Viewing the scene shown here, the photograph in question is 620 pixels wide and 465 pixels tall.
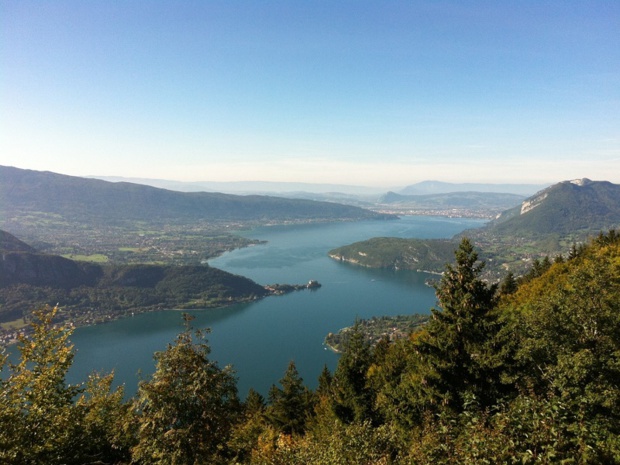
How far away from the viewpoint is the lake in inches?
2798

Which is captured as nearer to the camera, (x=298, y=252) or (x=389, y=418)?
(x=389, y=418)

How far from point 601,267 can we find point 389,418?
10609 mm

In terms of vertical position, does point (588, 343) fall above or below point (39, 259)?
above

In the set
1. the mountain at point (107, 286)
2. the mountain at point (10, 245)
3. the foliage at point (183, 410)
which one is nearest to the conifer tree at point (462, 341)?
A: the foliage at point (183, 410)

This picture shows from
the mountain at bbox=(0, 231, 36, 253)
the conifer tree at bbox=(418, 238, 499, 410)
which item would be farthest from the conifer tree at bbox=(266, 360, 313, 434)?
the mountain at bbox=(0, 231, 36, 253)

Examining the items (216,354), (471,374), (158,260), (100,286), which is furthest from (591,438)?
(158,260)

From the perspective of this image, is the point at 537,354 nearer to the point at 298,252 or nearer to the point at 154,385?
the point at 154,385

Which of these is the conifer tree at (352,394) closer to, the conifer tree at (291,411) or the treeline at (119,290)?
the conifer tree at (291,411)

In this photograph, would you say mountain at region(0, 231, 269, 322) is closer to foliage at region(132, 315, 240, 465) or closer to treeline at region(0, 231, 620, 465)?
treeline at region(0, 231, 620, 465)

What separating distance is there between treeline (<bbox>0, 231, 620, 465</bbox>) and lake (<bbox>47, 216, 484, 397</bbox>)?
40.4 meters

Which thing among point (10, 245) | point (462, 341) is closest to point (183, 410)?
point (462, 341)

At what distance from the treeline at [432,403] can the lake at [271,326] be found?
40363 mm

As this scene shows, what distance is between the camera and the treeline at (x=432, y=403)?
18.6 feet

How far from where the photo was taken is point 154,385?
9.00 meters
